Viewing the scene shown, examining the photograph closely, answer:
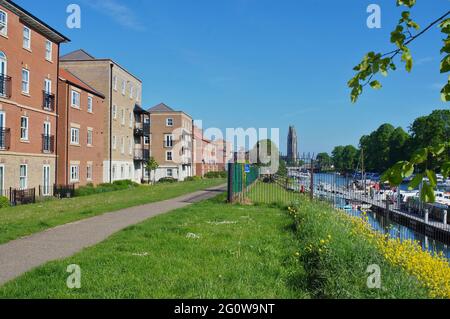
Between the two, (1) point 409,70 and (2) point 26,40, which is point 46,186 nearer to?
(2) point 26,40

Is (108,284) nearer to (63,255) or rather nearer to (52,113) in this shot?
(63,255)

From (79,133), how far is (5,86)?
424 inches

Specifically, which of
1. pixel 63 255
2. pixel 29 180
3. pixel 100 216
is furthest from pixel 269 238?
pixel 29 180

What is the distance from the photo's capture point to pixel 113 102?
43469 mm

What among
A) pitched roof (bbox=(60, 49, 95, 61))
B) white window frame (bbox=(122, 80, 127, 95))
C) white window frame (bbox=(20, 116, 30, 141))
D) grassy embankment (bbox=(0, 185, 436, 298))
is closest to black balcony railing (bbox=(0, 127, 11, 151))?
white window frame (bbox=(20, 116, 30, 141))

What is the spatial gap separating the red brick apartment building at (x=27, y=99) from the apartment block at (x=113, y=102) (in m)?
11.1

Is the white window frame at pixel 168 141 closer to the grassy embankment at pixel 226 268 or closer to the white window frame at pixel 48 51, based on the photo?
the white window frame at pixel 48 51

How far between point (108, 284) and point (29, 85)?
2376 cm

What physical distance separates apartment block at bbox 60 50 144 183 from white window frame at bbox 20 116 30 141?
14.8 m

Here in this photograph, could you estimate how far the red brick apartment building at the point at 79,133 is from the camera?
31.8 m

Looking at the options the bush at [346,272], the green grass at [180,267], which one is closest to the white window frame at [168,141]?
the green grass at [180,267]

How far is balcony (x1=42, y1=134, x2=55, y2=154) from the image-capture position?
1127 inches
